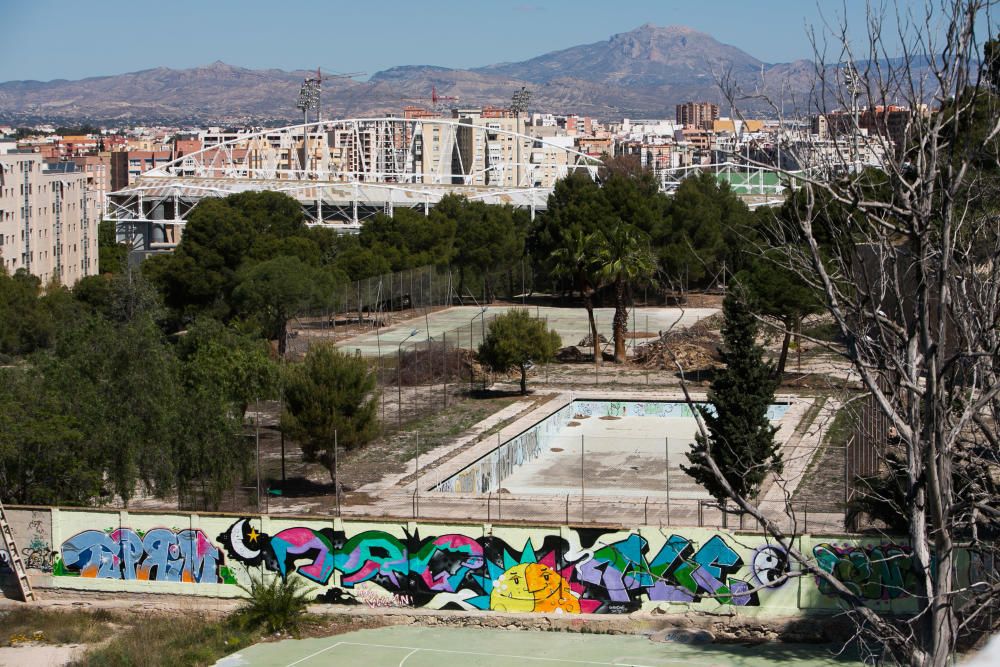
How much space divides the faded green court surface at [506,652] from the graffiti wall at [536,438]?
22.0ft

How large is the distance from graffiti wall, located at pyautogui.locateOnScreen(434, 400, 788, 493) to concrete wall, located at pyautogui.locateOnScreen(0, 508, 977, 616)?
5759 mm

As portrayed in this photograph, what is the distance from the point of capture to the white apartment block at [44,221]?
206 feet

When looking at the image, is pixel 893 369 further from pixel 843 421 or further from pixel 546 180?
pixel 546 180

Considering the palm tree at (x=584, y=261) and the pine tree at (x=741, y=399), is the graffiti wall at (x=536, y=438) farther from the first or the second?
the palm tree at (x=584, y=261)

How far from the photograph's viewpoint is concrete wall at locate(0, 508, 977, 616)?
55.2 ft

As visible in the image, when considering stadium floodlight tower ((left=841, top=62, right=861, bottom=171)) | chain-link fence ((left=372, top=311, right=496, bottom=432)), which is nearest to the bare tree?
stadium floodlight tower ((left=841, top=62, right=861, bottom=171))

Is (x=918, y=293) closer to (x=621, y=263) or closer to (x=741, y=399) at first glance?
(x=741, y=399)

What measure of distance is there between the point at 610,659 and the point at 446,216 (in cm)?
4660

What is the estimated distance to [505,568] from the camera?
17.5 m

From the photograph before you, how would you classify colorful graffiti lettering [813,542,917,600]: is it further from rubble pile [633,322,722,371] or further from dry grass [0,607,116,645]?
rubble pile [633,322,722,371]

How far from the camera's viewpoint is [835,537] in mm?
16844

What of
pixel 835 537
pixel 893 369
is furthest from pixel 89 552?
pixel 893 369

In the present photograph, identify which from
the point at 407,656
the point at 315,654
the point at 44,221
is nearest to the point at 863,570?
the point at 407,656

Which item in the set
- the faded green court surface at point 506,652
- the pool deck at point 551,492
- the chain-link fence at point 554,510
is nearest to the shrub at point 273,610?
the faded green court surface at point 506,652
